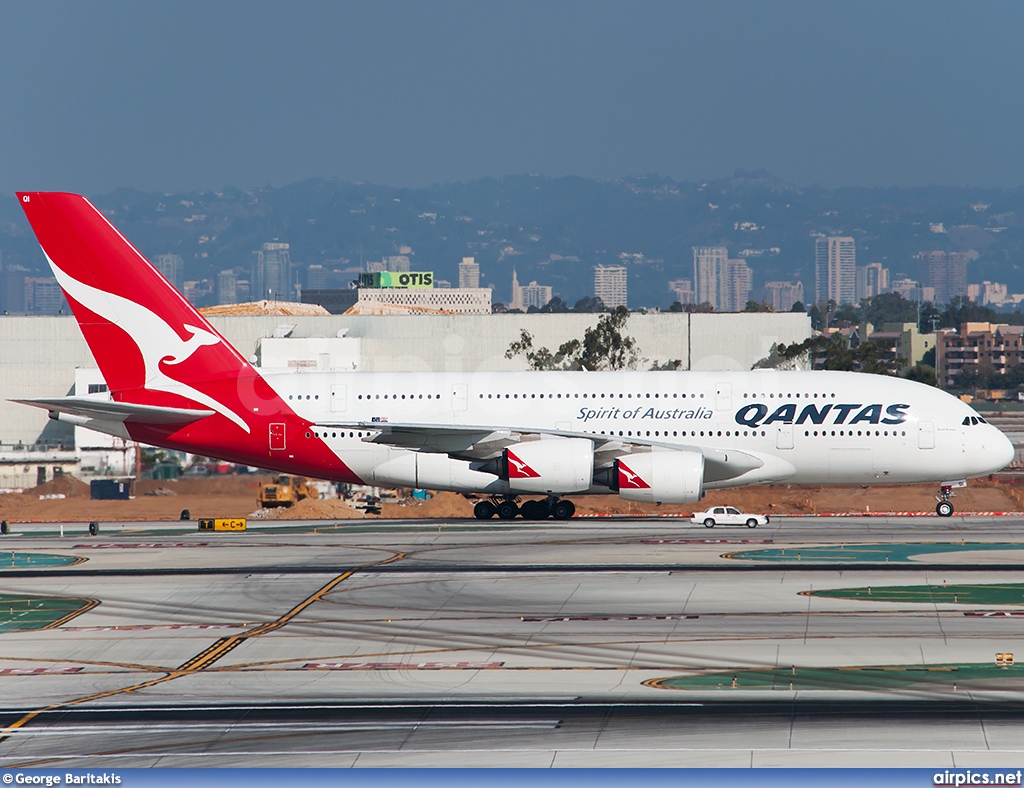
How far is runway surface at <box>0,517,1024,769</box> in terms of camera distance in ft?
57.7

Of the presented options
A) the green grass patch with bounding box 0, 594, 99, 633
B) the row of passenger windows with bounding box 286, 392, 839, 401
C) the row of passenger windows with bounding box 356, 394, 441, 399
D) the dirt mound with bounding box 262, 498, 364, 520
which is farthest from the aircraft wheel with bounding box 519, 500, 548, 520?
the green grass patch with bounding box 0, 594, 99, 633

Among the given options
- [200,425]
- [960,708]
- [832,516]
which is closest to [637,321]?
[832,516]

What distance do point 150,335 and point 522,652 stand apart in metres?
26.9

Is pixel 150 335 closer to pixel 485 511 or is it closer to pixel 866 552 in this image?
pixel 485 511

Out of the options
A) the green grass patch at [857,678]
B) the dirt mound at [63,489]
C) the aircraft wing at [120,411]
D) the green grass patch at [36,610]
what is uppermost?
the aircraft wing at [120,411]

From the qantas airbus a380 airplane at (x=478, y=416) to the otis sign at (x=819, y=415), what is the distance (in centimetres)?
5

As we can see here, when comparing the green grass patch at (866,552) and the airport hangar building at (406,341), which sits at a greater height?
the airport hangar building at (406,341)

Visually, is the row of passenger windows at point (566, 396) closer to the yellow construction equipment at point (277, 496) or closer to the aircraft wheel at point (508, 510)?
the aircraft wheel at point (508, 510)

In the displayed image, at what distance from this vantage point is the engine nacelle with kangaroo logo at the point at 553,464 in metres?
44.3

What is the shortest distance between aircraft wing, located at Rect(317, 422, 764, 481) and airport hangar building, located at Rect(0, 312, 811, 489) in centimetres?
4759

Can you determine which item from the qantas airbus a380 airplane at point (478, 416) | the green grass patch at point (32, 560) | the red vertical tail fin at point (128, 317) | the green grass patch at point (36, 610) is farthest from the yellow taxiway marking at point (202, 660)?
the red vertical tail fin at point (128, 317)

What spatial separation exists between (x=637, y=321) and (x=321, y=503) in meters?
46.9

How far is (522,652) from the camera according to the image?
23891 millimetres

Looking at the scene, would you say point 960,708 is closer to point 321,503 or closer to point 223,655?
point 223,655
